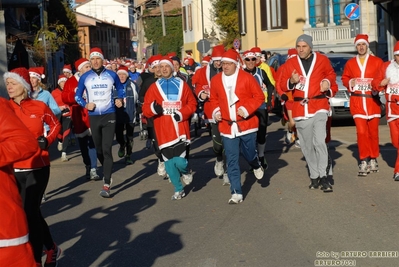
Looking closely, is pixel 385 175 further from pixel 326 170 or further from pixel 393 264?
pixel 393 264

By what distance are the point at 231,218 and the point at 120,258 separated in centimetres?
203

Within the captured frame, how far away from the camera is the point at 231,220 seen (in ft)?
30.7

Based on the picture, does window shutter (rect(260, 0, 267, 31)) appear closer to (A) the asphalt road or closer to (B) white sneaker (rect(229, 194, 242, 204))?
(A) the asphalt road

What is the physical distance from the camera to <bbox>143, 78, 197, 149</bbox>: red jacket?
36.1ft

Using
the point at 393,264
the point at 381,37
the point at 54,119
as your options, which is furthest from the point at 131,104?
the point at 381,37

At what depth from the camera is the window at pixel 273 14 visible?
143 ft

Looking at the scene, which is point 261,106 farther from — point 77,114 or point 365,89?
point 77,114

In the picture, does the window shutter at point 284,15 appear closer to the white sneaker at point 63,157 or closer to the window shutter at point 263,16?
the window shutter at point 263,16

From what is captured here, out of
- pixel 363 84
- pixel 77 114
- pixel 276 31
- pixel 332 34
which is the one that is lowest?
pixel 77 114

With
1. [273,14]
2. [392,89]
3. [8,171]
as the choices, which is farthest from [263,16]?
[8,171]

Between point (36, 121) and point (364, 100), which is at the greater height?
point (36, 121)

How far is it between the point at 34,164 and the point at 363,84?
6.39 metres

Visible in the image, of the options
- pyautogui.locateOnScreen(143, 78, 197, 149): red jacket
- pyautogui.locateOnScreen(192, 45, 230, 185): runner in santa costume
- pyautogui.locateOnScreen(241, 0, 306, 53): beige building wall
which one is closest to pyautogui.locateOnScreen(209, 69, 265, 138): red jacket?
pyautogui.locateOnScreen(143, 78, 197, 149): red jacket

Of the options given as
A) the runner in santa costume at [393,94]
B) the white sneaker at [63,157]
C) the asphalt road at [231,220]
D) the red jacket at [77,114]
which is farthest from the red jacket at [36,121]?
the white sneaker at [63,157]
